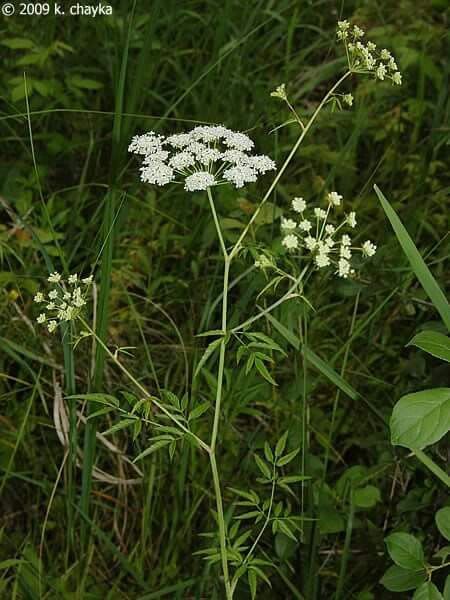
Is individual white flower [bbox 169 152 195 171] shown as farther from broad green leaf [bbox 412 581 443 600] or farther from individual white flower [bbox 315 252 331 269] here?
broad green leaf [bbox 412 581 443 600]

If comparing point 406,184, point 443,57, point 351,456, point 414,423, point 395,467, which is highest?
point 414,423

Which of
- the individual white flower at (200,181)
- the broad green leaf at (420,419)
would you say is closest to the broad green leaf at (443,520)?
the broad green leaf at (420,419)

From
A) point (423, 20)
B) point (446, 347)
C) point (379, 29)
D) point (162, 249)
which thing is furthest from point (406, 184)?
point (446, 347)

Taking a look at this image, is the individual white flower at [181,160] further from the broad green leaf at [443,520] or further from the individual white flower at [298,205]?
the broad green leaf at [443,520]

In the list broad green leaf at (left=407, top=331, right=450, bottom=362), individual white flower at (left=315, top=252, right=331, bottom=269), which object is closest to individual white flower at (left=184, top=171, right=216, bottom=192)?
individual white flower at (left=315, top=252, right=331, bottom=269)

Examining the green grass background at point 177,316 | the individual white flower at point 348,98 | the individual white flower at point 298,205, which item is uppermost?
the individual white flower at point 348,98

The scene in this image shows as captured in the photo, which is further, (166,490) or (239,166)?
(166,490)

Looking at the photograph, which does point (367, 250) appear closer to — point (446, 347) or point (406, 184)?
point (446, 347)
